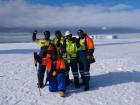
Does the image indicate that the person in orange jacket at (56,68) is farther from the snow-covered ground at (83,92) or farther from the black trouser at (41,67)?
the snow-covered ground at (83,92)

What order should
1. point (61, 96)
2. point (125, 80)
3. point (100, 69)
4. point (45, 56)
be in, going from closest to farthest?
1. point (61, 96)
2. point (45, 56)
3. point (125, 80)
4. point (100, 69)

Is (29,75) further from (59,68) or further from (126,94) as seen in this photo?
(126,94)

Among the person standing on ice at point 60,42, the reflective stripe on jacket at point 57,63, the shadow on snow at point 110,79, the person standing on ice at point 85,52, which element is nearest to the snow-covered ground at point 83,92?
the shadow on snow at point 110,79

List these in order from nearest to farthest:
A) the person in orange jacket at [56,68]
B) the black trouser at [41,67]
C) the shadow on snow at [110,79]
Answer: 1. the person in orange jacket at [56,68]
2. the black trouser at [41,67]
3. the shadow on snow at [110,79]

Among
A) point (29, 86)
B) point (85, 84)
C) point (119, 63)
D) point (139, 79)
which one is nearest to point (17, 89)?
point (29, 86)

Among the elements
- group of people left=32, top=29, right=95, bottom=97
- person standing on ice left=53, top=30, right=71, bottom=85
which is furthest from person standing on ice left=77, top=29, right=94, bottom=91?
person standing on ice left=53, top=30, right=71, bottom=85

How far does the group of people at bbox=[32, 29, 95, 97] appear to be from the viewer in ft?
27.5

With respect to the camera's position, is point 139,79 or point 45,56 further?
point 139,79

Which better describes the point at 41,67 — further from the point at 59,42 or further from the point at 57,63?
the point at 59,42

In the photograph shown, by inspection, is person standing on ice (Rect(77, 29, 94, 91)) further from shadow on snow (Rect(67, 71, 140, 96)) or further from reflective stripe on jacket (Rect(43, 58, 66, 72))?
reflective stripe on jacket (Rect(43, 58, 66, 72))

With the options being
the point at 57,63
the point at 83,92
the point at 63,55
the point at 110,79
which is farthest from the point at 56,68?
the point at 110,79

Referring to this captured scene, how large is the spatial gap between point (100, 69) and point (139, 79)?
7.41 ft

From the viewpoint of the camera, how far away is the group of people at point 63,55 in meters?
8.39

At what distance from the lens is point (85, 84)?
880cm
